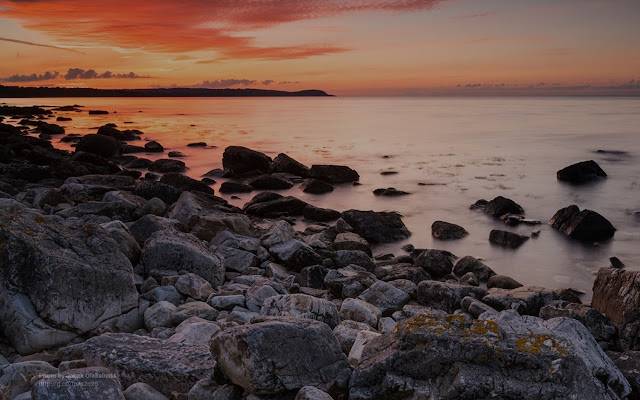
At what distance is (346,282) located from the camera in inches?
369

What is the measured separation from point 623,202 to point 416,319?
1974cm

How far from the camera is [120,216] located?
12.4 metres

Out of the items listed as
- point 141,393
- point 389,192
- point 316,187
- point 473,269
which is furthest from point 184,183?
point 141,393

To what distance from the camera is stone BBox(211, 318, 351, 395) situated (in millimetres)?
4184

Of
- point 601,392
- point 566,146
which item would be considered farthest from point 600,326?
point 566,146

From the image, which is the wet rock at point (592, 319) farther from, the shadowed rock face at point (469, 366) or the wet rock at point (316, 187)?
the wet rock at point (316, 187)

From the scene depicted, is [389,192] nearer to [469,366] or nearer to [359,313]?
[359,313]

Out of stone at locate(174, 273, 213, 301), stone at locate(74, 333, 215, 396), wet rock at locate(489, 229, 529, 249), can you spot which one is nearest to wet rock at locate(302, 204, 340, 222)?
wet rock at locate(489, 229, 529, 249)

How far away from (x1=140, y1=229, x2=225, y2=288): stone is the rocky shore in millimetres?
21

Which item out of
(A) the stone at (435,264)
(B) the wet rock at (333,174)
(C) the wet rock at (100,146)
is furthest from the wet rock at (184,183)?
(C) the wet rock at (100,146)

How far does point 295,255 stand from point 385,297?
8.36 feet

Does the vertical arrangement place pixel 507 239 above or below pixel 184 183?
below

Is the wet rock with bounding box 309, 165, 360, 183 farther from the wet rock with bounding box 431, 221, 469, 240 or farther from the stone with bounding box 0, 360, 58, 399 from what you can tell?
the stone with bounding box 0, 360, 58, 399

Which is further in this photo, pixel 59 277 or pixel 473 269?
pixel 473 269
